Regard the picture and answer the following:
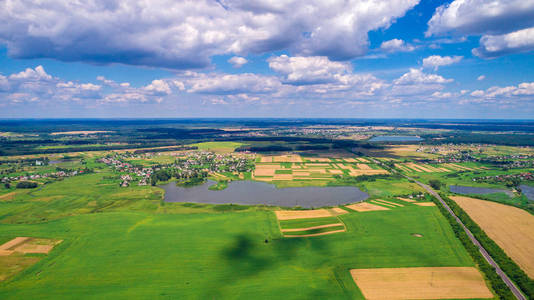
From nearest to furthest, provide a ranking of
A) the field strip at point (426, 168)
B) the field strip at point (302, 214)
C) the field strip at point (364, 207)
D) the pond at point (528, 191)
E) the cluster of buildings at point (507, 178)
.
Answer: the field strip at point (302, 214) < the field strip at point (364, 207) < the pond at point (528, 191) < the cluster of buildings at point (507, 178) < the field strip at point (426, 168)

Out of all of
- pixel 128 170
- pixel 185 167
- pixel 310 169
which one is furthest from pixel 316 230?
pixel 128 170

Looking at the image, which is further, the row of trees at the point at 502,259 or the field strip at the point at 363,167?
the field strip at the point at 363,167

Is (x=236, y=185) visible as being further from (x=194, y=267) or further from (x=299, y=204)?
(x=194, y=267)

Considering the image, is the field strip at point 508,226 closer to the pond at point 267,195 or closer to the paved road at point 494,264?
the paved road at point 494,264

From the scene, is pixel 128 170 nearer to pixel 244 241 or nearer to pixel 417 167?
pixel 244 241

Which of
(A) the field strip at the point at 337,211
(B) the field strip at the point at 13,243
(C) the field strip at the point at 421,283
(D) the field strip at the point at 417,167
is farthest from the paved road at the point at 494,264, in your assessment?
(B) the field strip at the point at 13,243
